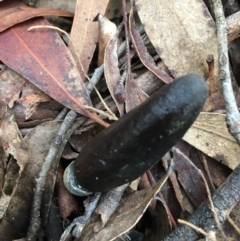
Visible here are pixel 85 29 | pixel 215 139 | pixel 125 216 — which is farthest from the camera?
pixel 85 29

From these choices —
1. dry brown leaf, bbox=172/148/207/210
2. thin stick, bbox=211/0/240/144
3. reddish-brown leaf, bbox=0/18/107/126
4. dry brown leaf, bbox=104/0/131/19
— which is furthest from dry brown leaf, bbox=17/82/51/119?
thin stick, bbox=211/0/240/144

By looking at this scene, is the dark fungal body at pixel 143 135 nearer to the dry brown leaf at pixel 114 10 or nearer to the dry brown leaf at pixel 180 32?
the dry brown leaf at pixel 180 32

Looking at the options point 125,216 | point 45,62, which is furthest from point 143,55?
point 125,216

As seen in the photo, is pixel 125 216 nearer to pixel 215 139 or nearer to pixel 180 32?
pixel 215 139

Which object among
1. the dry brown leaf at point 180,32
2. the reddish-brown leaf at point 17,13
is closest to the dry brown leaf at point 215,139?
the dry brown leaf at point 180,32

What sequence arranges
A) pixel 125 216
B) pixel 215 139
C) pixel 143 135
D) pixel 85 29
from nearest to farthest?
pixel 143 135 < pixel 125 216 < pixel 215 139 < pixel 85 29

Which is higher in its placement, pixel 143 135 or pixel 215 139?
pixel 143 135

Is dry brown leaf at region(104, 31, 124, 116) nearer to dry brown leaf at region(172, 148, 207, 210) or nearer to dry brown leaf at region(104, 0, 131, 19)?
dry brown leaf at region(104, 0, 131, 19)
